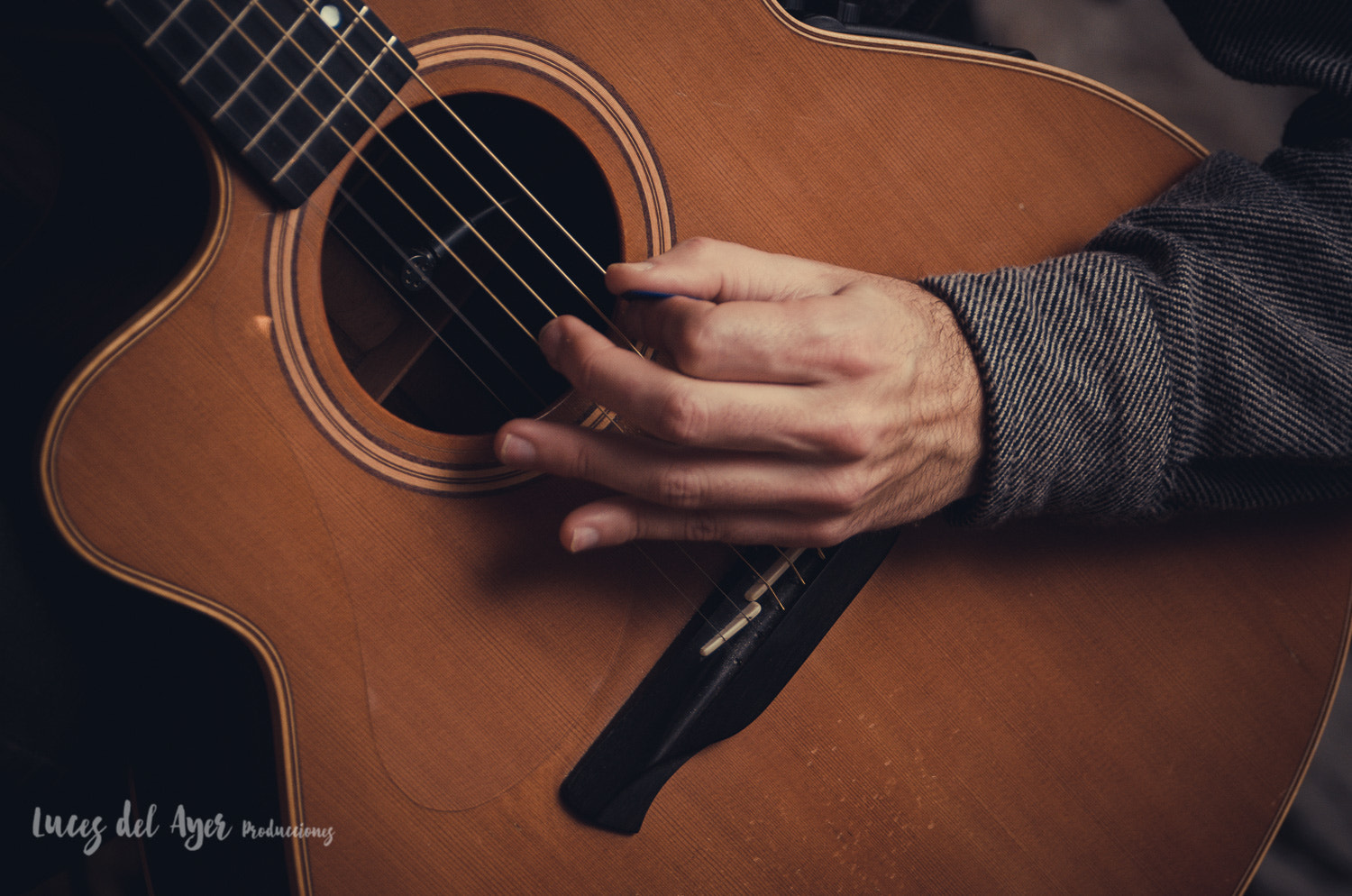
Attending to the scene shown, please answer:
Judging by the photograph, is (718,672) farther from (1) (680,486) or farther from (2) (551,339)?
(2) (551,339)

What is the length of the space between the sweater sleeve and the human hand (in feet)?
0.18

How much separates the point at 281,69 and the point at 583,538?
0.38m

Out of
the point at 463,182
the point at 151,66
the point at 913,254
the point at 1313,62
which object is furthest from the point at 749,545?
the point at 1313,62

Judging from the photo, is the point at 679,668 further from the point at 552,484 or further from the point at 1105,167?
the point at 1105,167

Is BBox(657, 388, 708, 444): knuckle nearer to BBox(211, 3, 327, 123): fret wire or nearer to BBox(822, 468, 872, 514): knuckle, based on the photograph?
BBox(822, 468, 872, 514): knuckle

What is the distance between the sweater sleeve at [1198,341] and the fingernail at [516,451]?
35 centimetres

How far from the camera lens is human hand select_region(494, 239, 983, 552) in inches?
18.1

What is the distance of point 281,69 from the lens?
0.48 metres

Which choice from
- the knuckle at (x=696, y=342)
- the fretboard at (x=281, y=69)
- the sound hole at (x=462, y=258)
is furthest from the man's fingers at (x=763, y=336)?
the fretboard at (x=281, y=69)

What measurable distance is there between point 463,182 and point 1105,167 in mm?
623

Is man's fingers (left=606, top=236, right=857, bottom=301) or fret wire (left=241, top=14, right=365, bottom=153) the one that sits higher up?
man's fingers (left=606, top=236, right=857, bottom=301)

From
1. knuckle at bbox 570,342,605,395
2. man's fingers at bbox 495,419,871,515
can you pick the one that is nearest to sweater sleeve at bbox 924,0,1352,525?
man's fingers at bbox 495,419,871,515

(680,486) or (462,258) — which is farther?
(462,258)

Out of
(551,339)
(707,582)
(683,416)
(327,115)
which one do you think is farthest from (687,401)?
(327,115)
